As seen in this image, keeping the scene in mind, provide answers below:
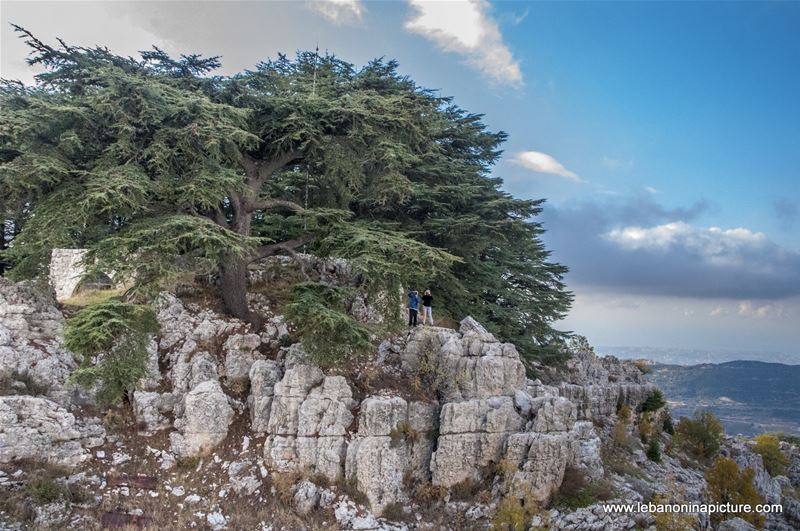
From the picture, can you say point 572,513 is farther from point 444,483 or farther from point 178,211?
point 178,211

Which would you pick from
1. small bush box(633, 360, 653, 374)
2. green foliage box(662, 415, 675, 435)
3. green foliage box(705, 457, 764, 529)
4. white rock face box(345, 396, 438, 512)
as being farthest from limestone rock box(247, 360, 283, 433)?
small bush box(633, 360, 653, 374)

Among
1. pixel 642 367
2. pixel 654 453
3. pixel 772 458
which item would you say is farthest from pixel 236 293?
pixel 772 458

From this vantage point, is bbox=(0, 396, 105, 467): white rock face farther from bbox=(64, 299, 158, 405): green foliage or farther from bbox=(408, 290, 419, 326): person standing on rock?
bbox=(408, 290, 419, 326): person standing on rock

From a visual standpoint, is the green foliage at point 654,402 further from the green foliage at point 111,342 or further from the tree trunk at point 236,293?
the green foliage at point 111,342

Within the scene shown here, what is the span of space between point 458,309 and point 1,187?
16528 millimetres

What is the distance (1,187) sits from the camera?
1323 cm

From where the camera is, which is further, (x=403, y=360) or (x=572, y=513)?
(x=403, y=360)

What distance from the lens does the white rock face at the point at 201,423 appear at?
12.8 meters

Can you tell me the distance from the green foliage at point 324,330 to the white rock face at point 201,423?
3116 millimetres

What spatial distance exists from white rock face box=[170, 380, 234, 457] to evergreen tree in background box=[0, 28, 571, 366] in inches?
137

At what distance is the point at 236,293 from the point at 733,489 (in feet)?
65.5

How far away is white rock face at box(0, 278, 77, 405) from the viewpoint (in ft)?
42.7

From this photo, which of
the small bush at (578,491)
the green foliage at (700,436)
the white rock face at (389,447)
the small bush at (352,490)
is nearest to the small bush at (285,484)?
the small bush at (352,490)

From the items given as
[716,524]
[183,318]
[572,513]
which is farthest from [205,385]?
[716,524]
